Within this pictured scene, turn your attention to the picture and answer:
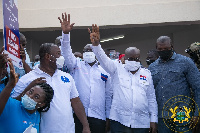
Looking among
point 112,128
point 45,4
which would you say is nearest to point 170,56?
point 112,128

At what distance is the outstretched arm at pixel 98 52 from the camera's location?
3.99m

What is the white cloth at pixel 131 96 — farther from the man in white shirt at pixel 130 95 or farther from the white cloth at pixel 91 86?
the white cloth at pixel 91 86

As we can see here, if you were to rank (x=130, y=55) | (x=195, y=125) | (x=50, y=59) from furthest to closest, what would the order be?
(x=130, y=55) → (x=195, y=125) → (x=50, y=59)

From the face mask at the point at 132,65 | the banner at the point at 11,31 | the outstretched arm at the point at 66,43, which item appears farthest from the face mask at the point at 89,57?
the banner at the point at 11,31

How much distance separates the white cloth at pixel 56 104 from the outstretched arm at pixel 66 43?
75cm

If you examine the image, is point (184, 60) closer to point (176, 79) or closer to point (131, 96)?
point (176, 79)

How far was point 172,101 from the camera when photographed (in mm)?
4234

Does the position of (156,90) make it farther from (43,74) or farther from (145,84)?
(43,74)

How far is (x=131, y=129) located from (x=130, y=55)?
1.14 m

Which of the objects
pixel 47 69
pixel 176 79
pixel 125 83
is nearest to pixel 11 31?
pixel 47 69

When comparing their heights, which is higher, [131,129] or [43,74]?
[43,74]

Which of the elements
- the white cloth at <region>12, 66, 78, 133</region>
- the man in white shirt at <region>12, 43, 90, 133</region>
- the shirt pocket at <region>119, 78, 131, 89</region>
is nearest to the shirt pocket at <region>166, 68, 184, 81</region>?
the shirt pocket at <region>119, 78, 131, 89</region>

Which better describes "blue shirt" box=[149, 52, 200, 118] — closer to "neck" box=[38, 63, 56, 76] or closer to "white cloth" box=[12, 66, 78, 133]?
"white cloth" box=[12, 66, 78, 133]

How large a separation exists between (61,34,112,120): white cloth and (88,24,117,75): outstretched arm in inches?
14.1
